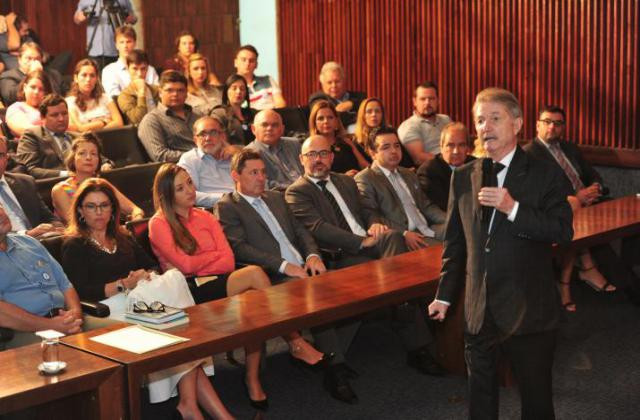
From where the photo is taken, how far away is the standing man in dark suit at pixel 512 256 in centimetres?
321

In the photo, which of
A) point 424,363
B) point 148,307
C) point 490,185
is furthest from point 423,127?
point 490,185

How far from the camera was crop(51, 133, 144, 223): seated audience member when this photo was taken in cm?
548

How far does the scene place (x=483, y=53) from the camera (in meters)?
8.48

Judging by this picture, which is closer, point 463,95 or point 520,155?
point 520,155

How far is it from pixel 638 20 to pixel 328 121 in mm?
2542

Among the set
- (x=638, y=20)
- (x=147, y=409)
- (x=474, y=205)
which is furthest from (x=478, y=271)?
(x=638, y=20)

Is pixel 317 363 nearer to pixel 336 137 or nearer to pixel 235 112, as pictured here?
pixel 336 137

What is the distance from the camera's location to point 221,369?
5051 mm

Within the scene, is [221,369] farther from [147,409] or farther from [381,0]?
[381,0]

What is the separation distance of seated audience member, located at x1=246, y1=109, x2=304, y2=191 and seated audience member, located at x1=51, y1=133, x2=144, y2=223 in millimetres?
1284

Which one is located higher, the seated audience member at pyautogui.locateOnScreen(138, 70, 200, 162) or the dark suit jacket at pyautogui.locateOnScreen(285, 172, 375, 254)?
the seated audience member at pyautogui.locateOnScreen(138, 70, 200, 162)

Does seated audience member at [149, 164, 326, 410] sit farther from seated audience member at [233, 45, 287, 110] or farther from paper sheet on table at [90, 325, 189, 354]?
seated audience member at [233, 45, 287, 110]

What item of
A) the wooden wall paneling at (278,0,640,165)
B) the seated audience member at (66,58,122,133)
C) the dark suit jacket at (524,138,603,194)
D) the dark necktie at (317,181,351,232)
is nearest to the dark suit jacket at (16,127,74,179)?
the seated audience member at (66,58,122,133)

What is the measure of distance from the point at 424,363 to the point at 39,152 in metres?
2.77
